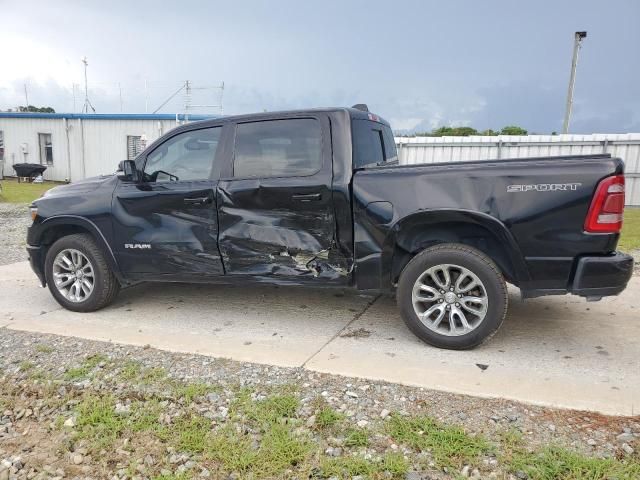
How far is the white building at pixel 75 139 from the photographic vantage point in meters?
22.1

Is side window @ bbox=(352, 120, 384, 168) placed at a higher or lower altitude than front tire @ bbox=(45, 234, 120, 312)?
higher

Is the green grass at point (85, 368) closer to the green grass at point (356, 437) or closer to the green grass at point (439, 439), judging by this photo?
the green grass at point (356, 437)

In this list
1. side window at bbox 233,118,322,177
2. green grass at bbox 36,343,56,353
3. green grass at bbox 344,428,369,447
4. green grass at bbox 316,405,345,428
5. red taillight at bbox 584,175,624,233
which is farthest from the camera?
side window at bbox 233,118,322,177

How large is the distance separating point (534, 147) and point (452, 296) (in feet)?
44.6

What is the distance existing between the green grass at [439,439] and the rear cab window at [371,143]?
2082 millimetres

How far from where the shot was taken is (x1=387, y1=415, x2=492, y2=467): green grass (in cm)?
250

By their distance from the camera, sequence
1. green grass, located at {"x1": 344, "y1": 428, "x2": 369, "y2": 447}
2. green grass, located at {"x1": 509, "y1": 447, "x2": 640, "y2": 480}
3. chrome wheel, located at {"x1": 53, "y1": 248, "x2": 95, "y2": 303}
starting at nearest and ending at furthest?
1. green grass, located at {"x1": 509, "y1": 447, "x2": 640, "y2": 480}
2. green grass, located at {"x1": 344, "y1": 428, "x2": 369, "y2": 447}
3. chrome wheel, located at {"x1": 53, "y1": 248, "x2": 95, "y2": 303}

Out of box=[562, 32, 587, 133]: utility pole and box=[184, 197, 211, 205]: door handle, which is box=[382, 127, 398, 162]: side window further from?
box=[562, 32, 587, 133]: utility pole

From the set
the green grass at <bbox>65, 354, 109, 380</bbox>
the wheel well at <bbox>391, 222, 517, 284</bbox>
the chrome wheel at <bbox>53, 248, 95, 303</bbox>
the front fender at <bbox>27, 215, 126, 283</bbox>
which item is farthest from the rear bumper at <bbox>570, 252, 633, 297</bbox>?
the chrome wheel at <bbox>53, 248, 95, 303</bbox>

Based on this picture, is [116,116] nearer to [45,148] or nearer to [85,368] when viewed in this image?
[45,148]

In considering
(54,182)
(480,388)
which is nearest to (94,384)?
(480,388)

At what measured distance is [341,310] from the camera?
16.3 ft

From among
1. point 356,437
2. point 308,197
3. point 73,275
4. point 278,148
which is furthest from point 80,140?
point 356,437

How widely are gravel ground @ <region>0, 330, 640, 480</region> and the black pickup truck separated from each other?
0.91 meters
